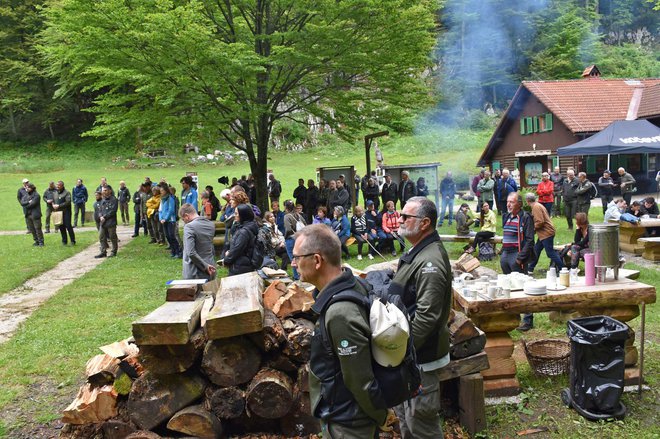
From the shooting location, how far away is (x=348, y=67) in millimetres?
14234

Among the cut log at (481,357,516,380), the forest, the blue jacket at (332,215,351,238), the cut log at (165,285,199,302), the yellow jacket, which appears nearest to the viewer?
the cut log at (165,285,199,302)

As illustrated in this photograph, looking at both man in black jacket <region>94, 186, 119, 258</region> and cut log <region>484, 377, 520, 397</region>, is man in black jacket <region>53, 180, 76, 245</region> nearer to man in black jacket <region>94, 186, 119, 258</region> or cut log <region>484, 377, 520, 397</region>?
man in black jacket <region>94, 186, 119, 258</region>

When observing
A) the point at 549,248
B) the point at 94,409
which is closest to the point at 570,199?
the point at 549,248

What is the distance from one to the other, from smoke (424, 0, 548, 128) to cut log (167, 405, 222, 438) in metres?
11.3

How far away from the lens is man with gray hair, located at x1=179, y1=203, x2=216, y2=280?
707cm

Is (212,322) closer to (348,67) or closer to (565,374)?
(565,374)

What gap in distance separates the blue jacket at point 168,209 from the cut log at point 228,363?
9886mm

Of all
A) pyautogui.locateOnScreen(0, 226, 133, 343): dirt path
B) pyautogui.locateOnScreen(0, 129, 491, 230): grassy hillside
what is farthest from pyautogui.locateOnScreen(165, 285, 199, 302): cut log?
pyautogui.locateOnScreen(0, 129, 491, 230): grassy hillside

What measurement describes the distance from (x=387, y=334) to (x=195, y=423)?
8.31 ft

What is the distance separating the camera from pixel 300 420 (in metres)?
4.70

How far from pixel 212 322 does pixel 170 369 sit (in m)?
0.54

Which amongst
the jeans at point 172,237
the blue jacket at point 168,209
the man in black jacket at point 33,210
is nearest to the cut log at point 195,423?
the blue jacket at point 168,209

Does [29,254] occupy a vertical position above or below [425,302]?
below

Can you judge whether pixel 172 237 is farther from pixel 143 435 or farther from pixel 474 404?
pixel 474 404
